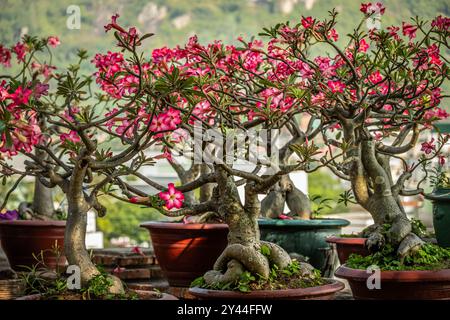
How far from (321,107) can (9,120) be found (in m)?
1.63

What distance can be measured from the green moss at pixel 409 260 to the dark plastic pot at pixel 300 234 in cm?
73

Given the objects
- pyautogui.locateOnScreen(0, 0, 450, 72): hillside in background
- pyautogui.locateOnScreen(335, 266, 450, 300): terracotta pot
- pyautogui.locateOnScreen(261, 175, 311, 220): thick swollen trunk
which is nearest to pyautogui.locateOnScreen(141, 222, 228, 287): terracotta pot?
pyautogui.locateOnScreen(261, 175, 311, 220): thick swollen trunk

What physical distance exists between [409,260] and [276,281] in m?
0.63

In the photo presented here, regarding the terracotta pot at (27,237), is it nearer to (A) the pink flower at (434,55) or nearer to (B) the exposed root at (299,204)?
(B) the exposed root at (299,204)

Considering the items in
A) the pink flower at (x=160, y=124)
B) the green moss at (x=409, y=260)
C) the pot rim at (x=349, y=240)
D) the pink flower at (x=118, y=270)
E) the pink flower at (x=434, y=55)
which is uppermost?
the pink flower at (x=434, y=55)

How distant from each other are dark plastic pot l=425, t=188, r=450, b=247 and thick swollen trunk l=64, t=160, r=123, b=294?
1677mm

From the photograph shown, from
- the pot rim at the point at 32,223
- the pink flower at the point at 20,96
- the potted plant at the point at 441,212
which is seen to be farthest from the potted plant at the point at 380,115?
the pot rim at the point at 32,223

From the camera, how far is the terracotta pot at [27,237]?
4988 millimetres

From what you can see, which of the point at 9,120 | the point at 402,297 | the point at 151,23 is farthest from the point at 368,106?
the point at 151,23

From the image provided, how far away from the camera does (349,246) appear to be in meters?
4.15

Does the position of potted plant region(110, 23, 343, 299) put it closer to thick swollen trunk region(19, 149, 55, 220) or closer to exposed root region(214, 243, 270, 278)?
exposed root region(214, 243, 270, 278)

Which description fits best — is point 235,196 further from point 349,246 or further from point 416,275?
point 349,246

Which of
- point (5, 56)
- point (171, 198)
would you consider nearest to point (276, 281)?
point (171, 198)
